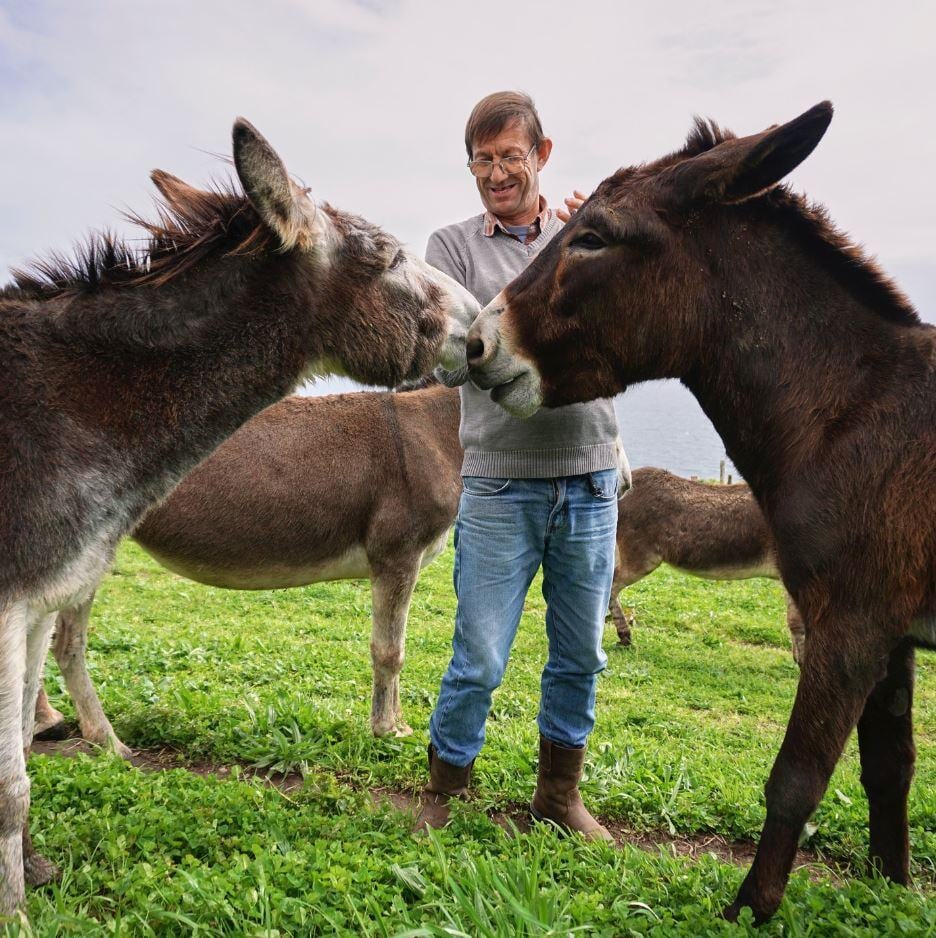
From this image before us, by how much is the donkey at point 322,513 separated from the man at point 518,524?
4.98ft

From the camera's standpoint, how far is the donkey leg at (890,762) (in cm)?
297

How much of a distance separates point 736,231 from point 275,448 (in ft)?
11.5

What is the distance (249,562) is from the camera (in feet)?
17.1

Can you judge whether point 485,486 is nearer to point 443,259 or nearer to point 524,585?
point 524,585

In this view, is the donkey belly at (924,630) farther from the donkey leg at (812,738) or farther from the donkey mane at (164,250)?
the donkey mane at (164,250)

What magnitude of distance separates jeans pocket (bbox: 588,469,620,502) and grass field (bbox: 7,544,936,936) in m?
1.51

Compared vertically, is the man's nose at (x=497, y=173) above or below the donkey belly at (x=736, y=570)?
above

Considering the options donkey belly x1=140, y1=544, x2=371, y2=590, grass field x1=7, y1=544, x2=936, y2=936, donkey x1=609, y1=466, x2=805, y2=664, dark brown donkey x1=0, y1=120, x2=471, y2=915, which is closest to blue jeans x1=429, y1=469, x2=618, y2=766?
grass field x1=7, y1=544, x2=936, y2=936

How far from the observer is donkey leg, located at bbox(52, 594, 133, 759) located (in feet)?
14.9

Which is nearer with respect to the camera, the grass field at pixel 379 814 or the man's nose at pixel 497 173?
the grass field at pixel 379 814

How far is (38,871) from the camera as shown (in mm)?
2986

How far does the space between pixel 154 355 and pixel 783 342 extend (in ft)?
7.56

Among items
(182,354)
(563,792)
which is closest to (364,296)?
(182,354)

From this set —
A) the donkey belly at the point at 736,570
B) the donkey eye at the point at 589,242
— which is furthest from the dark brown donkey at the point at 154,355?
the donkey belly at the point at 736,570
